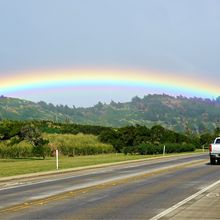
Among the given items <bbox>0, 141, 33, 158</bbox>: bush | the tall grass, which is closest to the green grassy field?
<bbox>0, 141, 33, 158</bbox>: bush

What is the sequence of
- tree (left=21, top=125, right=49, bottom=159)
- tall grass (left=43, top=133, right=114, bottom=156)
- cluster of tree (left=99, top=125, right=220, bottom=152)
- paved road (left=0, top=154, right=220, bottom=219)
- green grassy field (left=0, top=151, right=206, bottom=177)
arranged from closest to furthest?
paved road (left=0, top=154, right=220, bottom=219) → green grassy field (left=0, top=151, right=206, bottom=177) → tree (left=21, top=125, right=49, bottom=159) → tall grass (left=43, top=133, right=114, bottom=156) → cluster of tree (left=99, top=125, right=220, bottom=152)

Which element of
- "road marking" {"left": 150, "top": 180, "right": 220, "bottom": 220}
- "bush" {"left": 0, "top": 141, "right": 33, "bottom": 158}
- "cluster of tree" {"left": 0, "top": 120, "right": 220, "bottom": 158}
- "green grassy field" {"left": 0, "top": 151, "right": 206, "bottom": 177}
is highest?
"cluster of tree" {"left": 0, "top": 120, "right": 220, "bottom": 158}

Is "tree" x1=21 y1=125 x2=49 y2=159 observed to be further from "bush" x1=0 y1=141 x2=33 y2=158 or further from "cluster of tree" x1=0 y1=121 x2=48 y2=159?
"bush" x1=0 y1=141 x2=33 y2=158

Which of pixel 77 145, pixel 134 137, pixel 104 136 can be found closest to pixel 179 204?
pixel 77 145

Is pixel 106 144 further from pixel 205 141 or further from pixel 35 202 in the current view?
pixel 35 202

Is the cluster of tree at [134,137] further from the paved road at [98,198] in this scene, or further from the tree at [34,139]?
the paved road at [98,198]

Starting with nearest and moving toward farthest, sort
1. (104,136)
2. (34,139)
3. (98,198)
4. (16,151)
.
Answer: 1. (98,198)
2. (34,139)
3. (16,151)
4. (104,136)

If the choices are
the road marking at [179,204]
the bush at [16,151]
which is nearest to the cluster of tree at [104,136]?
the bush at [16,151]

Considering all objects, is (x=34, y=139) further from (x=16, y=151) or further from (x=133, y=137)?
(x=133, y=137)

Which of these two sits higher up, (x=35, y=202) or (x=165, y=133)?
(x=165, y=133)

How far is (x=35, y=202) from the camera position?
1529 cm

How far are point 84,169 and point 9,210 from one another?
19067 millimetres

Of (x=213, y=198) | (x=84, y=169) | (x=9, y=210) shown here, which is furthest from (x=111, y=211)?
(x=84, y=169)

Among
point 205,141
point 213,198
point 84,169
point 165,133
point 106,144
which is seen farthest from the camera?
point 205,141
